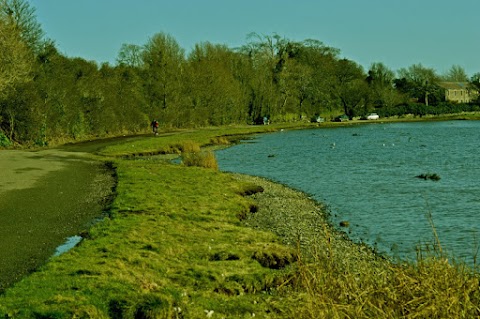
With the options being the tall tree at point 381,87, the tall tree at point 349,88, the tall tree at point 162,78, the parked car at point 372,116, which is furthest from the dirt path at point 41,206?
the tall tree at point 381,87

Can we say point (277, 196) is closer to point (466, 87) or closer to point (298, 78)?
point (298, 78)

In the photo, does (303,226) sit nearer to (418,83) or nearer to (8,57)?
(8,57)

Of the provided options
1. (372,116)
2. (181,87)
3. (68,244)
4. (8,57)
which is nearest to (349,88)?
(372,116)

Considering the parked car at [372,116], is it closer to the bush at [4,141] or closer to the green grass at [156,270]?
the bush at [4,141]

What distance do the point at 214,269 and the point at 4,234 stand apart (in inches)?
235

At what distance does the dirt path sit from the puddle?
0.14m

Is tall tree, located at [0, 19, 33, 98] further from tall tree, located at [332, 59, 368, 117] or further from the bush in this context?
tall tree, located at [332, 59, 368, 117]

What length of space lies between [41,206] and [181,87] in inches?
2476

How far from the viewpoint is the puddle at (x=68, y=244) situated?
1264 cm

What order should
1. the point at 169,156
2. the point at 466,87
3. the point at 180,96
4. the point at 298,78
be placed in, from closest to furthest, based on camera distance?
the point at 169,156 → the point at 180,96 → the point at 298,78 → the point at 466,87

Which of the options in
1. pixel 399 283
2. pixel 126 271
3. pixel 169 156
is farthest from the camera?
Answer: pixel 169 156

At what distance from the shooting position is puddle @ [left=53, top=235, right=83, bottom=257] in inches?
498

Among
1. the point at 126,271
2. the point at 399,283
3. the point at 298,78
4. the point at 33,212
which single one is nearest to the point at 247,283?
the point at 126,271

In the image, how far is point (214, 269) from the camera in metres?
11.5
